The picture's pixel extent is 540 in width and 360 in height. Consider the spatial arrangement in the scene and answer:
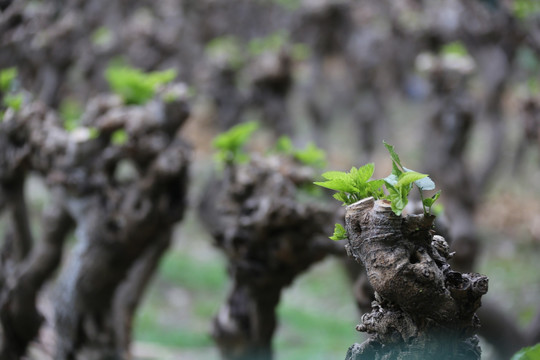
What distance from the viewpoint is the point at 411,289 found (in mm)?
2172

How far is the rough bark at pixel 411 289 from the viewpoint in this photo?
2.16 meters

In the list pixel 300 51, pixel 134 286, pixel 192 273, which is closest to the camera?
pixel 134 286

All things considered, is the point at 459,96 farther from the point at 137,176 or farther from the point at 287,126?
the point at 137,176

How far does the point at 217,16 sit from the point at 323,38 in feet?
17.5

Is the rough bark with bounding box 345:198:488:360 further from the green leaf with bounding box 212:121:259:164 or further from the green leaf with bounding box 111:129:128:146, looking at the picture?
the green leaf with bounding box 111:129:128:146

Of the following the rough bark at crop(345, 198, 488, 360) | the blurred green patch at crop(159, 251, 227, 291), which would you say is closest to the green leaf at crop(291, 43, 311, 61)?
the blurred green patch at crop(159, 251, 227, 291)

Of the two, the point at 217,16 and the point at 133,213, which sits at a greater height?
the point at 217,16

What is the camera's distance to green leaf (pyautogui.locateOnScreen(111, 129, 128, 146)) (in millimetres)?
4728

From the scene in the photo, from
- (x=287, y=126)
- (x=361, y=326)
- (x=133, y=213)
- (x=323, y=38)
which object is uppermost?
(x=323, y=38)

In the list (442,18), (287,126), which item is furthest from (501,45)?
(287,126)

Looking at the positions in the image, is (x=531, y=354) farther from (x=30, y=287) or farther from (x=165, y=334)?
(x=165, y=334)

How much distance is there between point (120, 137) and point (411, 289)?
3.14 m

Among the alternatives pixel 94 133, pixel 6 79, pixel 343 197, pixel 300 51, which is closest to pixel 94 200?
pixel 94 133

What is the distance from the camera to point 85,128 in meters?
5.00
